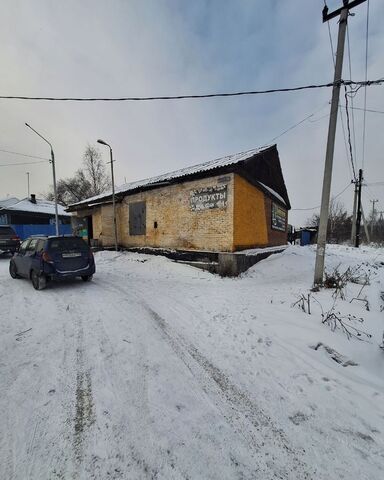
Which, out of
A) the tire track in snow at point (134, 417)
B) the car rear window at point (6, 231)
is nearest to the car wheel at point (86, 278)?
the tire track in snow at point (134, 417)

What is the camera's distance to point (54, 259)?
6582 mm

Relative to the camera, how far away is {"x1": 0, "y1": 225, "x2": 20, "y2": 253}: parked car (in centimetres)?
1351

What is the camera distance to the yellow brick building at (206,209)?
991 cm

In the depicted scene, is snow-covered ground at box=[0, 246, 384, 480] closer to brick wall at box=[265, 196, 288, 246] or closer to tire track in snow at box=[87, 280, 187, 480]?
tire track in snow at box=[87, 280, 187, 480]

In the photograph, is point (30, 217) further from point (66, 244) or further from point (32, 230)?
point (66, 244)

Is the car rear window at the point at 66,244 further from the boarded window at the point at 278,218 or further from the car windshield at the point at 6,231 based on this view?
the boarded window at the point at 278,218

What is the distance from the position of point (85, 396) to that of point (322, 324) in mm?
3893

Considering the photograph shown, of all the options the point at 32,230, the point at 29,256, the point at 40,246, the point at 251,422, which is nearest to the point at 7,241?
the point at 29,256

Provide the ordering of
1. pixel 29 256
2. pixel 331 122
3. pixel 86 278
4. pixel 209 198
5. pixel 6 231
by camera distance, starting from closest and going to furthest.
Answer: pixel 331 122, pixel 29 256, pixel 86 278, pixel 209 198, pixel 6 231

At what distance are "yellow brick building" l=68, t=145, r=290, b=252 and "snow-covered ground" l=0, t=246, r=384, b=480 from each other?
5.24 meters

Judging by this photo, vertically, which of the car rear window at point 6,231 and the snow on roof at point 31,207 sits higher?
the snow on roof at point 31,207

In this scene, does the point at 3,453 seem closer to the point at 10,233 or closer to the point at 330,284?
the point at 330,284

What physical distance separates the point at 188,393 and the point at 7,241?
15.4 meters

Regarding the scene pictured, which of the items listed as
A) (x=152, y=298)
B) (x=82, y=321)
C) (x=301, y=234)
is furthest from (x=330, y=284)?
(x=301, y=234)
